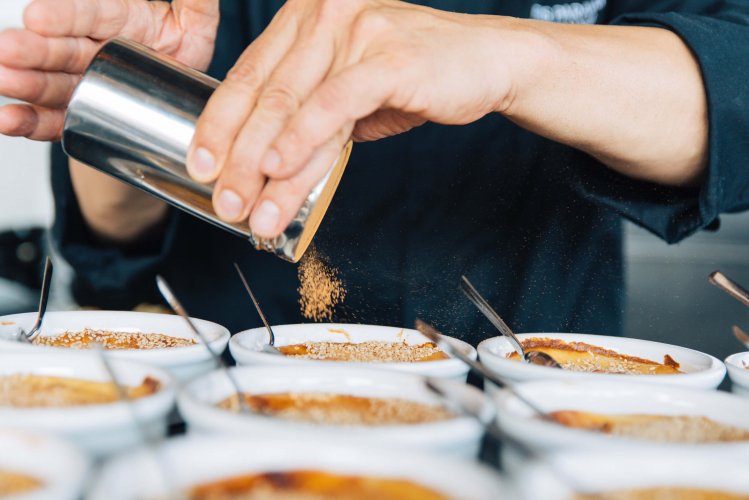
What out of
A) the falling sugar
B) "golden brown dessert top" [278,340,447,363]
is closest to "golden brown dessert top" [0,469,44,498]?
"golden brown dessert top" [278,340,447,363]

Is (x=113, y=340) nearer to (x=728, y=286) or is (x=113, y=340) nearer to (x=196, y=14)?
(x=196, y=14)

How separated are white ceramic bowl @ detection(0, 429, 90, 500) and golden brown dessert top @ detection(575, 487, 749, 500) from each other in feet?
1.13

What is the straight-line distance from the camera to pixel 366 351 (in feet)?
3.46

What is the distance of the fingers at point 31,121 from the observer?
3.71 feet

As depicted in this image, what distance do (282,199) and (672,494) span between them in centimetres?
45

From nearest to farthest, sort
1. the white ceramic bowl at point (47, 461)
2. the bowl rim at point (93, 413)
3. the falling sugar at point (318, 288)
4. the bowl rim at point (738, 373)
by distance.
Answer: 1. the white ceramic bowl at point (47, 461)
2. the bowl rim at point (93, 413)
3. the bowl rim at point (738, 373)
4. the falling sugar at point (318, 288)

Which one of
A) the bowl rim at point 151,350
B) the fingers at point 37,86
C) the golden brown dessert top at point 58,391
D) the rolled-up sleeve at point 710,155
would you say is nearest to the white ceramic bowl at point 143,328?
the bowl rim at point 151,350

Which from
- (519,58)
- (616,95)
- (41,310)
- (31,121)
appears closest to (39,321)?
(41,310)

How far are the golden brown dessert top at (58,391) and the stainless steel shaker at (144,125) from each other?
0.23 meters

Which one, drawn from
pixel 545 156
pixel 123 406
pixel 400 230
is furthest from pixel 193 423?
pixel 545 156

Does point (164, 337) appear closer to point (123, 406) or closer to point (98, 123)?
point (98, 123)

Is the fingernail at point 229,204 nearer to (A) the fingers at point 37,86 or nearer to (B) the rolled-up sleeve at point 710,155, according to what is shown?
(A) the fingers at point 37,86

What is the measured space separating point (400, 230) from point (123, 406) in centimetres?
93

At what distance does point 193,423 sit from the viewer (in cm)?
61
